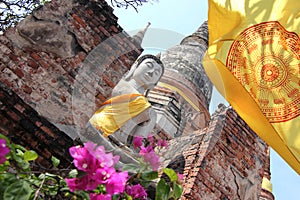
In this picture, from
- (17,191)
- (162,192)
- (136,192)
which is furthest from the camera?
(136,192)

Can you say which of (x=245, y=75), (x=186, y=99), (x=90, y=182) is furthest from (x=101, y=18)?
(x=186, y=99)

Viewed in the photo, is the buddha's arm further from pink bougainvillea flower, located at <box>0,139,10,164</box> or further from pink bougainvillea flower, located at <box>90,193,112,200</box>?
pink bougainvillea flower, located at <box>0,139,10,164</box>

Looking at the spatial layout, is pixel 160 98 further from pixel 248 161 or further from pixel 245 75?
pixel 245 75

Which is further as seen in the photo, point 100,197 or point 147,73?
point 147,73

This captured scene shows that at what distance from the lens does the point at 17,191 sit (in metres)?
1.32

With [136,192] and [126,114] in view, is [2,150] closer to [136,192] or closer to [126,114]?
[136,192]

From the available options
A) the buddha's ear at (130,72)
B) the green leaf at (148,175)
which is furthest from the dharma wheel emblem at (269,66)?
the green leaf at (148,175)

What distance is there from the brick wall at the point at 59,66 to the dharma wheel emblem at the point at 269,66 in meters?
1.39

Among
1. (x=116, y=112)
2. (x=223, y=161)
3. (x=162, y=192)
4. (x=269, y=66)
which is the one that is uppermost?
(x=269, y=66)

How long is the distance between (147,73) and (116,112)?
0.76 metres

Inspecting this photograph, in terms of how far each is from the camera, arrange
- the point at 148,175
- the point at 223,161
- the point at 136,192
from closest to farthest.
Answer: the point at 148,175
the point at 136,192
the point at 223,161

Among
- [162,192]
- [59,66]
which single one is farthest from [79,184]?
[59,66]

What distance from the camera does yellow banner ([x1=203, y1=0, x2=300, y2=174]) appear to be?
9.45 feet

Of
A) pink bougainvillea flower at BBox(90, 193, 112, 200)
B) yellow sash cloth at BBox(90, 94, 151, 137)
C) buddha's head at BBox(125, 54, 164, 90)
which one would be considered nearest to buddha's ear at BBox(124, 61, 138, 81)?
buddha's head at BBox(125, 54, 164, 90)
